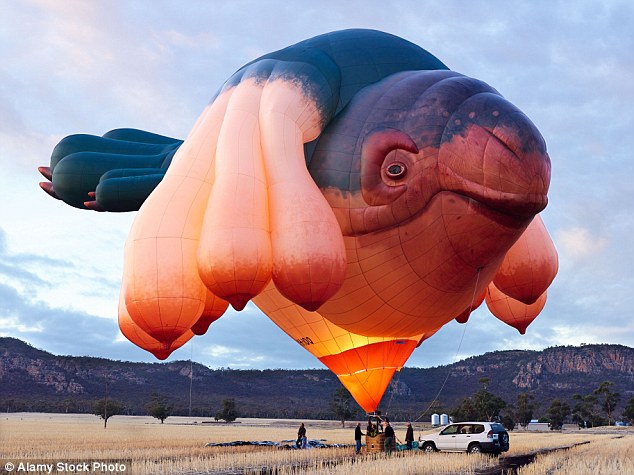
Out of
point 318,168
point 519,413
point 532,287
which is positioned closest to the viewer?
point 318,168

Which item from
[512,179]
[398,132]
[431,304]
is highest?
[398,132]

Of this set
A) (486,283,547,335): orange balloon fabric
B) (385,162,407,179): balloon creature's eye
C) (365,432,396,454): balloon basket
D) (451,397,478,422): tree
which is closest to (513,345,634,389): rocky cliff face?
(451,397,478,422): tree

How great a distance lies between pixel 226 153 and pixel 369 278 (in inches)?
128

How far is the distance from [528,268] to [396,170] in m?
4.41

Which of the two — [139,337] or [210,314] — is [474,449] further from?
[139,337]

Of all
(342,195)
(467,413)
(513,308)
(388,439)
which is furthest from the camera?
(467,413)

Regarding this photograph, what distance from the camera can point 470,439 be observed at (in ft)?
69.3

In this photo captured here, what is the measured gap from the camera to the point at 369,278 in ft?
38.4

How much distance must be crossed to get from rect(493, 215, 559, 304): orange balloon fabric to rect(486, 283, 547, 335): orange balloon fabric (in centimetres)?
124

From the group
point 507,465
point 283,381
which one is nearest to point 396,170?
point 507,465

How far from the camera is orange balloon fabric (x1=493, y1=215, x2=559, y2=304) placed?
13.8 metres

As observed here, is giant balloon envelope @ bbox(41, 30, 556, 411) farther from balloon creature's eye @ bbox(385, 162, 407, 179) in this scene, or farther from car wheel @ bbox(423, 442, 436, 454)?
car wheel @ bbox(423, 442, 436, 454)

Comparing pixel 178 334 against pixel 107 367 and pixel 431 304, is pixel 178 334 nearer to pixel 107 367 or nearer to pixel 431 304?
pixel 431 304

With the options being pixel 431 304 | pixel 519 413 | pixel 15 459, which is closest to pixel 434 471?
pixel 431 304
